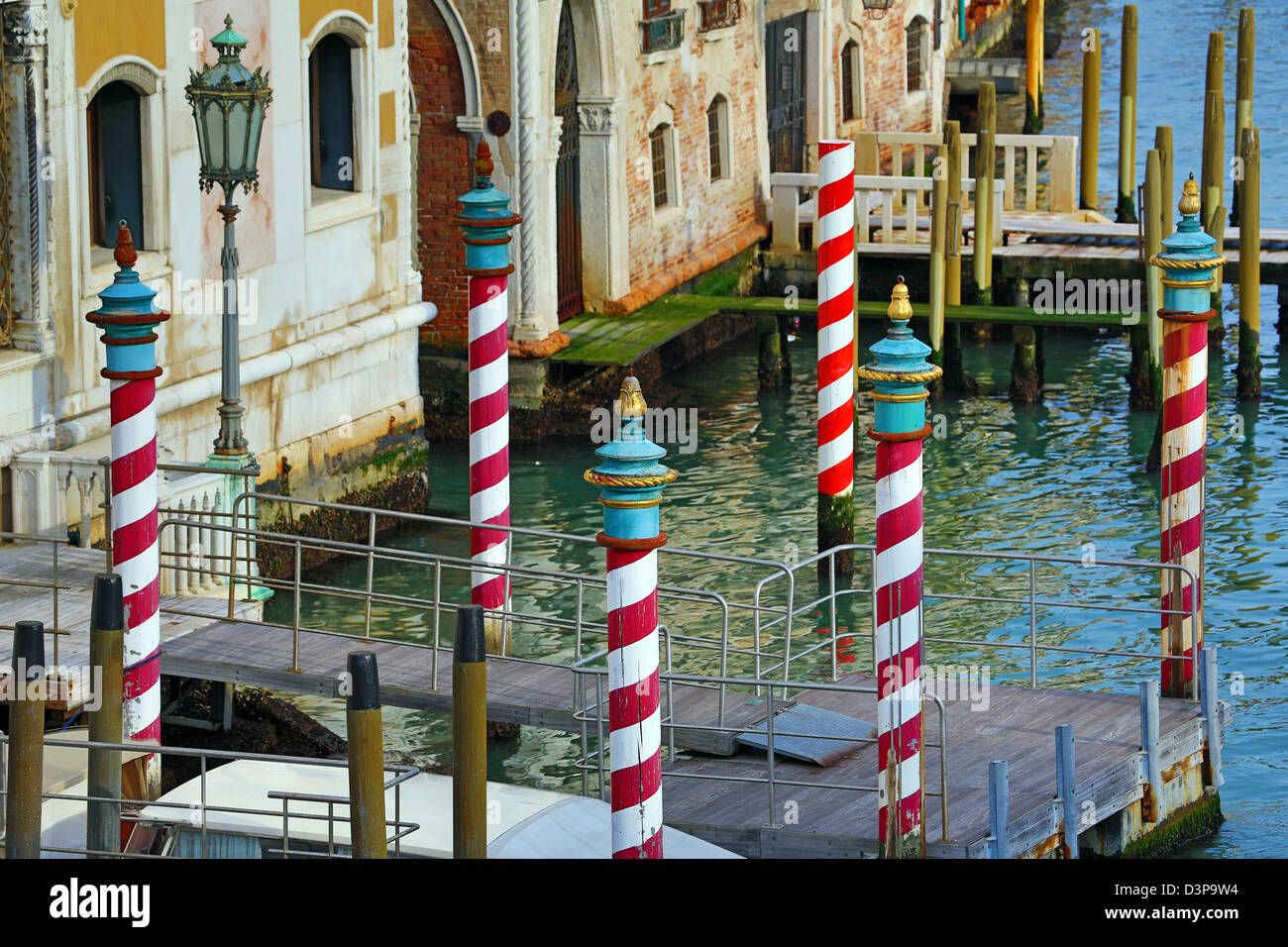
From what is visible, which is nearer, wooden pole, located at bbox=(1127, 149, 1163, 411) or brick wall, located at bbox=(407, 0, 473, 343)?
brick wall, located at bbox=(407, 0, 473, 343)

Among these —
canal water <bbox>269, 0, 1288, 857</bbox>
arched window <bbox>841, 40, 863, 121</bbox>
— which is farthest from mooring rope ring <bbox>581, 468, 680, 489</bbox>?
arched window <bbox>841, 40, 863, 121</bbox>

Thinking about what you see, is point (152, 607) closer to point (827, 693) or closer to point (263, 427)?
point (827, 693)

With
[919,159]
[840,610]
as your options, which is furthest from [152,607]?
[919,159]

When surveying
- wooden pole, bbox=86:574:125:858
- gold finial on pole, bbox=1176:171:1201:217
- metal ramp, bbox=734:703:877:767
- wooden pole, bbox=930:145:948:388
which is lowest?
metal ramp, bbox=734:703:877:767

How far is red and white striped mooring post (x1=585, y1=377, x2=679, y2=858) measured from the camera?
8.30m

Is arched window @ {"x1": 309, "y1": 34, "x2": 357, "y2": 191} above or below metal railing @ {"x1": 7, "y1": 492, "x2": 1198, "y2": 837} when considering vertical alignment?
above

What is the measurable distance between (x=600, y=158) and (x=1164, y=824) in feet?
30.2

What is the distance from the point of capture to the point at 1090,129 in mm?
22672

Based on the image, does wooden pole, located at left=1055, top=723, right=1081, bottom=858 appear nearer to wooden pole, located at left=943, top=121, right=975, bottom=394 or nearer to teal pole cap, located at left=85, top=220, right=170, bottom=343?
teal pole cap, located at left=85, top=220, right=170, bottom=343

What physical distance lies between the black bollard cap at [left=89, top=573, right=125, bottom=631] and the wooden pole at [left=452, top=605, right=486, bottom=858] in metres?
1.25

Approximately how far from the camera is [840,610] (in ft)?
48.3

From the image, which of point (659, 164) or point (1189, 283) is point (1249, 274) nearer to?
point (659, 164)

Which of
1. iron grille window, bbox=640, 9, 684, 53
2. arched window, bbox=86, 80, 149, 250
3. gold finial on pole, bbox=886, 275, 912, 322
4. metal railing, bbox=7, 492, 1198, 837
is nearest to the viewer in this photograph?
gold finial on pole, bbox=886, 275, 912, 322

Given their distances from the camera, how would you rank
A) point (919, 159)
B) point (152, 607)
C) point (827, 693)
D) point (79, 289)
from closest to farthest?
point (152, 607)
point (827, 693)
point (79, 289)
point (919, 159)
